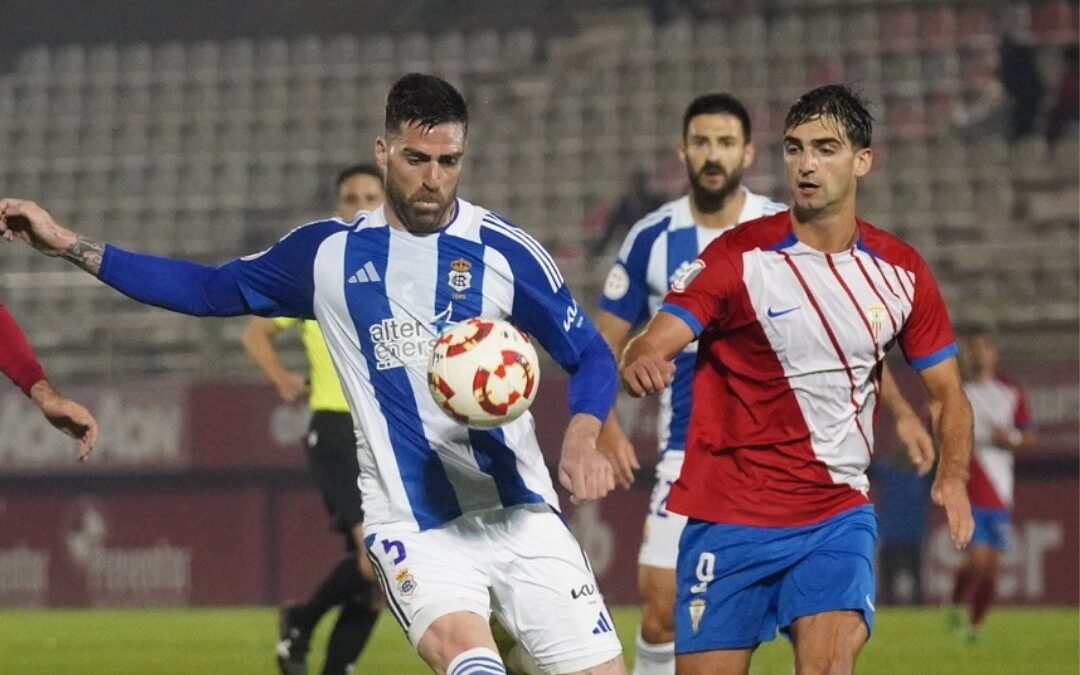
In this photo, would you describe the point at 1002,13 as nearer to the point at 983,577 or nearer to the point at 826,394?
the point at 983,577

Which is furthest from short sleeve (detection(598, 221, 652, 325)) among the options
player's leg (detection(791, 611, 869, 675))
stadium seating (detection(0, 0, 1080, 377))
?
stadium seating (detection(0, 0, 1080, 377))

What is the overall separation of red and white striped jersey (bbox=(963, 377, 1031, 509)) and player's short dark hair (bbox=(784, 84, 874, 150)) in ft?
28.9

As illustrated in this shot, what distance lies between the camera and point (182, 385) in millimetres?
16891

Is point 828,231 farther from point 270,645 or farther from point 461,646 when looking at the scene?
point 270,645

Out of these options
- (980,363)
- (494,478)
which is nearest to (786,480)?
(494,478)

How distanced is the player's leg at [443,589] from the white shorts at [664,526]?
8.12 ft

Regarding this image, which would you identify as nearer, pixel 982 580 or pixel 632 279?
pixel 632 279

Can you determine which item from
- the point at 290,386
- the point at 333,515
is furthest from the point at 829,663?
the point at 290,386

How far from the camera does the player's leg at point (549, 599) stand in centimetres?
506

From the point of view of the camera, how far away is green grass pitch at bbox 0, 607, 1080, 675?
→ 11219 millimetres

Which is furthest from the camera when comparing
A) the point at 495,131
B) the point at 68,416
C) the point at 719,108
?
the point at 495,131

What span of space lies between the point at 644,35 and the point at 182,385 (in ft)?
24.4

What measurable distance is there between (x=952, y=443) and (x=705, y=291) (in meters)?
0.84

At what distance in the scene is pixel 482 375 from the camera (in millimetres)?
4852
